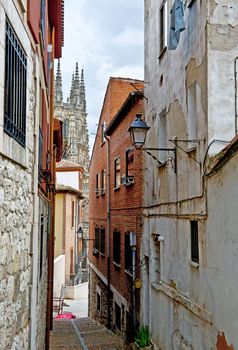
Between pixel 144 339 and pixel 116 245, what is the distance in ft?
18.1

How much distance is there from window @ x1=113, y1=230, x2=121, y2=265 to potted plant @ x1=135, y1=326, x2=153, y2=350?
4.36 m

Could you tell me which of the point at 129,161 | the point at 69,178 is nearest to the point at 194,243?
the point at 129,161

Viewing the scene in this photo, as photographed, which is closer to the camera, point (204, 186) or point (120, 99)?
point (204, 186)

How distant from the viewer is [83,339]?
13.8m

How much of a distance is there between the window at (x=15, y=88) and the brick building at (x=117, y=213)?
6.95m

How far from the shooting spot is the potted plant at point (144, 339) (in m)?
10.7

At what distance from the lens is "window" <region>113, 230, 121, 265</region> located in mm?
15498

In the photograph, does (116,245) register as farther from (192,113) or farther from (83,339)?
(192,113)

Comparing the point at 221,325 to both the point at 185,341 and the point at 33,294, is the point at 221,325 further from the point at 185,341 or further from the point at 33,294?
the point at 33,294

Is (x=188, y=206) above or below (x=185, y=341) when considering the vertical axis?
above

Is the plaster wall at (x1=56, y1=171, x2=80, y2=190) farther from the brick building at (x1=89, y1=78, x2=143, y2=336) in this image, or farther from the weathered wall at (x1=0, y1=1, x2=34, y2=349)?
the weathered wall at (x1=0, y1=1, x2=34, y2=349)

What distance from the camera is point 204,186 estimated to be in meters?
6.90

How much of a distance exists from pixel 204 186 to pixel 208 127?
37.6 inches

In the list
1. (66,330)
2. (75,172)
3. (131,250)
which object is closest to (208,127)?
(131,250)
